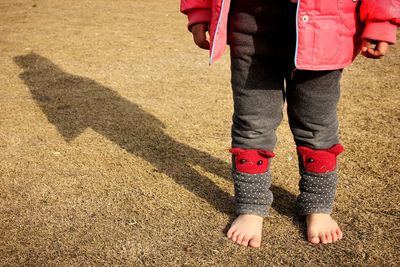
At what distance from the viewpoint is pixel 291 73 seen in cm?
141

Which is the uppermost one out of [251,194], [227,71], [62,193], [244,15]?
[244,15]

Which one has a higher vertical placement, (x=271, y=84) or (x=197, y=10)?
(x=197, y=10)

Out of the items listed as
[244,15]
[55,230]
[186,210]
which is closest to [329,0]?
[244,15]

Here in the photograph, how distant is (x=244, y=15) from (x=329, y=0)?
268 millimetres

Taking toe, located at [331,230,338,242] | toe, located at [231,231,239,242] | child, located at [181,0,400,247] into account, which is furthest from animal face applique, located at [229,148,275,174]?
toe, located at [331,230,338,242]

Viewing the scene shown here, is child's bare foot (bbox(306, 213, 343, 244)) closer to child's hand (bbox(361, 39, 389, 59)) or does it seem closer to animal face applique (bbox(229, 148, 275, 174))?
animal face applique (bbox(229, 148, 275, 174))

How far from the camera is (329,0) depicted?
1.28m

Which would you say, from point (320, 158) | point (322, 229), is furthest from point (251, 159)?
point (322, 229)

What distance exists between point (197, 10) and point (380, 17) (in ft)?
1.94

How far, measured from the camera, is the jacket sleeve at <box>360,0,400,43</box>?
1299 millimetres

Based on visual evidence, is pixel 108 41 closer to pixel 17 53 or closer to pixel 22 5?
pixel 17 53

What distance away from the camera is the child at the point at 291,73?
1.31 meters

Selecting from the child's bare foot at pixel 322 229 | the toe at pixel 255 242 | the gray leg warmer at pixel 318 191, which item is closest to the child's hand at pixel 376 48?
the gray leg warmer at pixel 318 191

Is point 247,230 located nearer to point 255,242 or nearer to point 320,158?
point 255,242
